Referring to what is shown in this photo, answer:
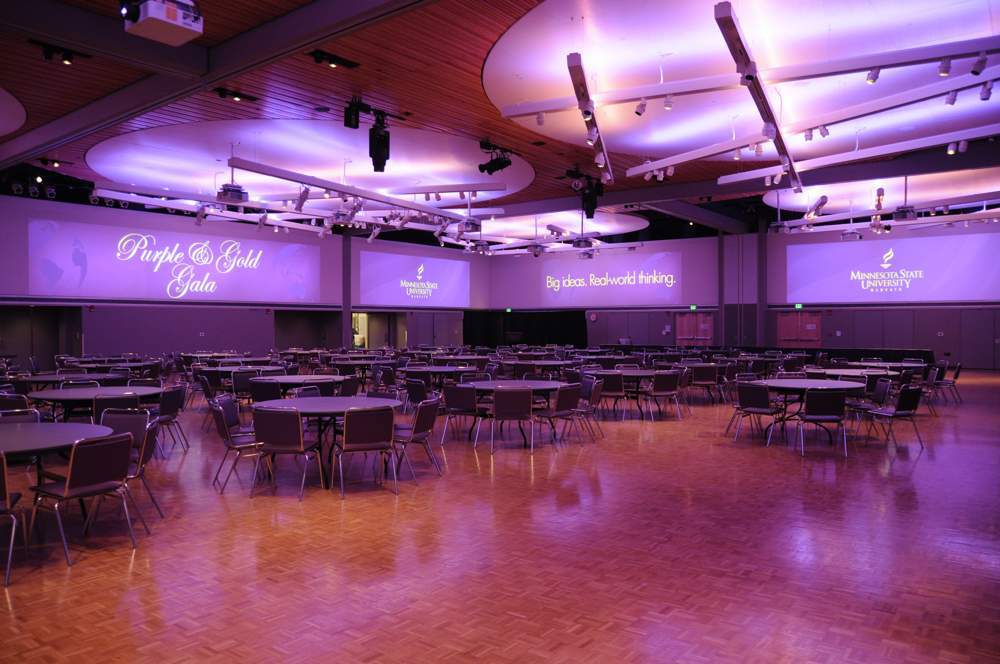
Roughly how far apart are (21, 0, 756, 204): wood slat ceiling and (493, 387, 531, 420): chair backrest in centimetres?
429

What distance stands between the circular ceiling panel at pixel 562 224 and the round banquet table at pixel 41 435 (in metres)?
17.0

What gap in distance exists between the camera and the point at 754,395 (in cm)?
932

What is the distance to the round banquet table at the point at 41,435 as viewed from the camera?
464 cm

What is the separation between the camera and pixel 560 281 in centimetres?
2973

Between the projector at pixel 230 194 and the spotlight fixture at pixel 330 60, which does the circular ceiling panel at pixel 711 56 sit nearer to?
the spotlight fixture at pixel 330 60

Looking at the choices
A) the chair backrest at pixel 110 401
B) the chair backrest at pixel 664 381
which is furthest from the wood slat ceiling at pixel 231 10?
the chair backrest at pixel 664 381

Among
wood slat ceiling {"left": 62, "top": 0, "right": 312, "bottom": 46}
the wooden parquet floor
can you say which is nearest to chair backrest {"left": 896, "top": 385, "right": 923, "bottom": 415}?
the wooden parquet floor

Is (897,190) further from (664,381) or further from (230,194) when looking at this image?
(230,194)

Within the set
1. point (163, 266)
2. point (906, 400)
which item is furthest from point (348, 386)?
point (163, 266)

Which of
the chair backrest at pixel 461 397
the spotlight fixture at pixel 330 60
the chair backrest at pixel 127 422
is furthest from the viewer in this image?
the chair backrest at pixel 461 397

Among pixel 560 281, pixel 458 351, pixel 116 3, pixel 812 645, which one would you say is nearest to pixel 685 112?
pixel 116 3

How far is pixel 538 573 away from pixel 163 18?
4.83 metres

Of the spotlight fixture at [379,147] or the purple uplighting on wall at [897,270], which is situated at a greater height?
the spotlight fixture at [379,147]

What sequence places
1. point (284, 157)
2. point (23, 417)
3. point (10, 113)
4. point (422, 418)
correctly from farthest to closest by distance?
point (284, 157)
point (10, 113)
point (422, 418)
point (23, 417)
